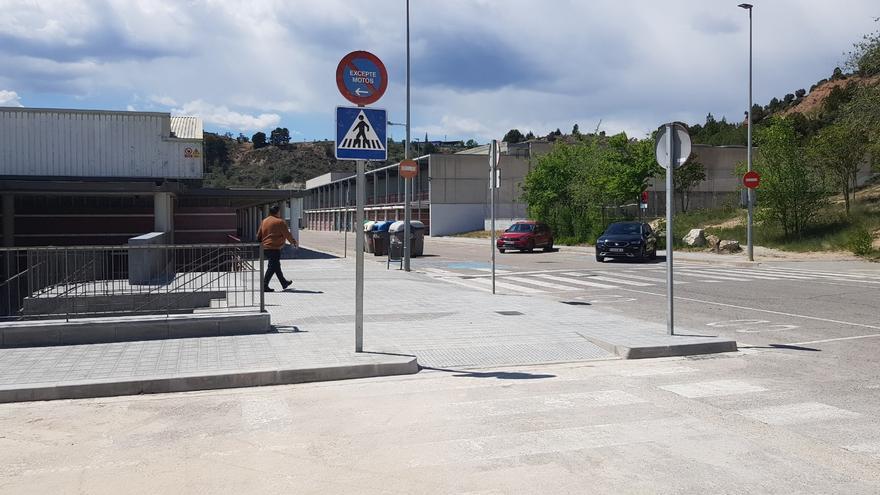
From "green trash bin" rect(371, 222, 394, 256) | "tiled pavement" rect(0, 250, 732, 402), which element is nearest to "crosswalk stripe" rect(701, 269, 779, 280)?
"tiled pavement" rect(0, 250, 732, 402)

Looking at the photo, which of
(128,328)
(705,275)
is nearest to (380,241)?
(705,275)

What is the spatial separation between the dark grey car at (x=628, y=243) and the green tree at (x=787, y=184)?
8.44 m

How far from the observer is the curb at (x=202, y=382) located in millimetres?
7098

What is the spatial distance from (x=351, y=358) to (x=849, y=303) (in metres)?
11.2

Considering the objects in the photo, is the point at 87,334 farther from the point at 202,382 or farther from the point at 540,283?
the point at 540,283

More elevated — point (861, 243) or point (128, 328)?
point (861, 243)

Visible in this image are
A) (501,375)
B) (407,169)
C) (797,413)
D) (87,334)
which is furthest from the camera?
(407,169)

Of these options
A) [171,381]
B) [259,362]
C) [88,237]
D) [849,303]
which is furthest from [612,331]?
[88,237]

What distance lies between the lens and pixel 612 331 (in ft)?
34.9

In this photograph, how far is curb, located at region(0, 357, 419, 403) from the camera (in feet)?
23.3

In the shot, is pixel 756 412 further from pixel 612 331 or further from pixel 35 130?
pixel 35 130

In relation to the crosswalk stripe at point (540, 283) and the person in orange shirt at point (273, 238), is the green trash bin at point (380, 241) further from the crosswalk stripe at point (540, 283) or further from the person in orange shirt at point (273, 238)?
the person in orange shirt at point (273, 238)

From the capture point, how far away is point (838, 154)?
39.0 metres

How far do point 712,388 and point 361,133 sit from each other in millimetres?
4777
